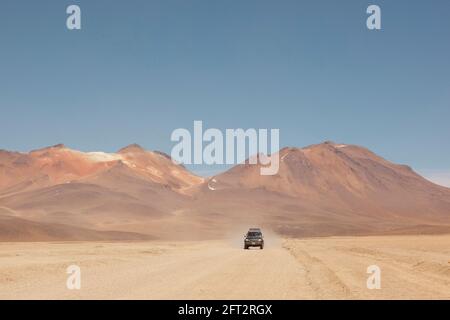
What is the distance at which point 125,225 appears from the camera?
165000 millimetres

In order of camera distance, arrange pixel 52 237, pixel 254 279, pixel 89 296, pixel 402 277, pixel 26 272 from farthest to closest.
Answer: pixel 52 237 < pixel 26 272 < pixel 402 277 < pixel 254 279 < pixel 89 296

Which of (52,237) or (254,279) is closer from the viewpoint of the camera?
(254,279)

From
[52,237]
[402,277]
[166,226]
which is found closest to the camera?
[402,277]
